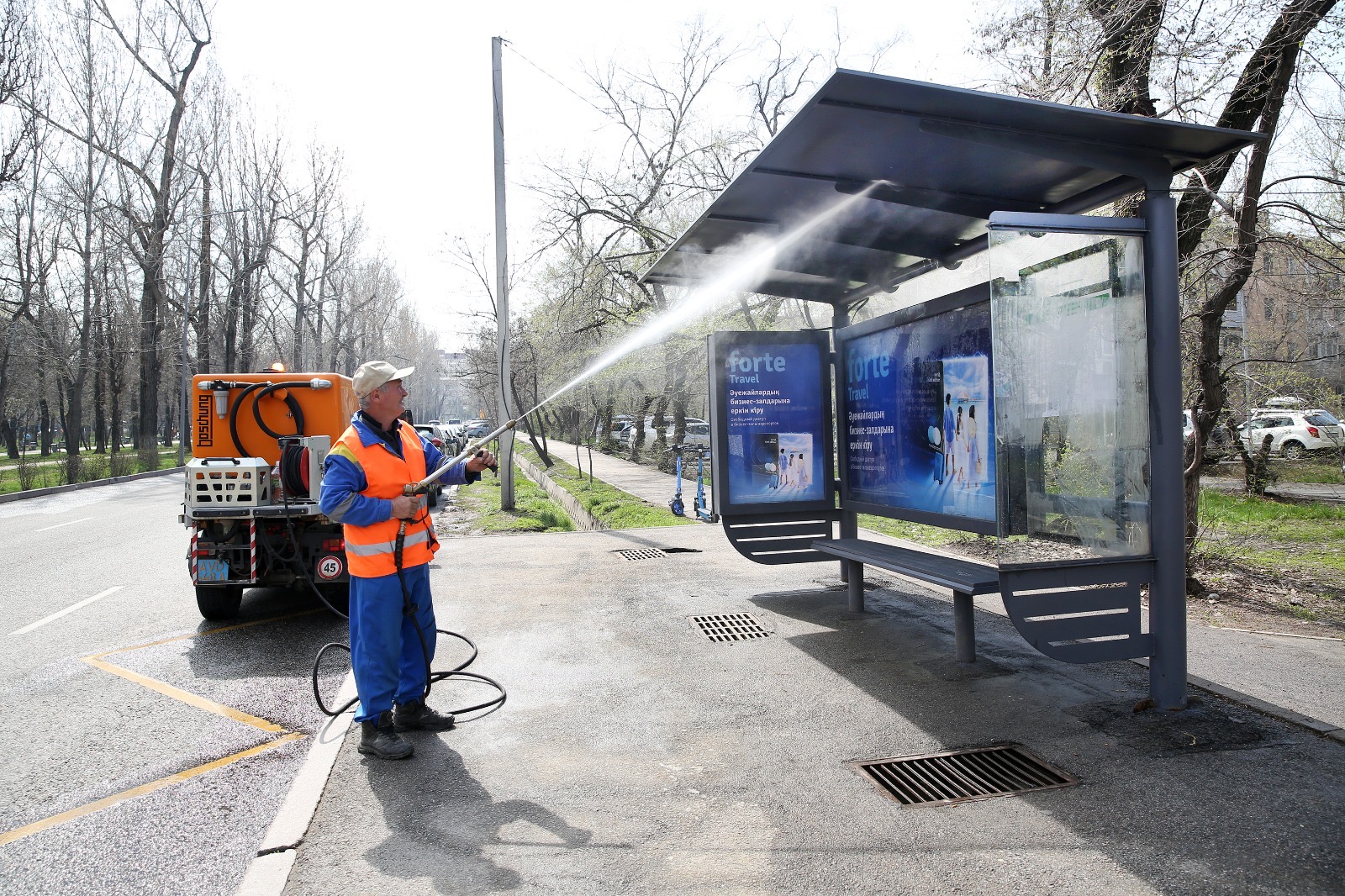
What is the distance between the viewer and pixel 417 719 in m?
4.59

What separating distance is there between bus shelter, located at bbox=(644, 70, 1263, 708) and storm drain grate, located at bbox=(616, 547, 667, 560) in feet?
11.3

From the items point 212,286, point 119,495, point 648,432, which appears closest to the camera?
point 119,495

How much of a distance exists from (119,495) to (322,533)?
19.7m

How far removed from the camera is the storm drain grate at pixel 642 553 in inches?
404

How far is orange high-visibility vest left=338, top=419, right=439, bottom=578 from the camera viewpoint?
4.29m

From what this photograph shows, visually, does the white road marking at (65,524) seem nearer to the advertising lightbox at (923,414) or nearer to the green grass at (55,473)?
the green grass at (55,473)

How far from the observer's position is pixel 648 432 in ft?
175

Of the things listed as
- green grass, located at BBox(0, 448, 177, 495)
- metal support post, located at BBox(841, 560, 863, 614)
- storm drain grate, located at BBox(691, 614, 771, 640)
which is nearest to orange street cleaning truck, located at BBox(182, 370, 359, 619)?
storm drain grate, located at BBox(691, 614, 771, 640)

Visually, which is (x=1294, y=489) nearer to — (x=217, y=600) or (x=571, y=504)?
(x=571, y=504)

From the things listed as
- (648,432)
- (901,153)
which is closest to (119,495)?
(901,153)

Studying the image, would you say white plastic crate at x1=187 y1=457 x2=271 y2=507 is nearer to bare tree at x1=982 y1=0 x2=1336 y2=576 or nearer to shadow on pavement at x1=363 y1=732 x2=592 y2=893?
shadow on pavement at x1=363 y1=732 x2=592 y2=893

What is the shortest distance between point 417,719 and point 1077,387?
4136 millimetres

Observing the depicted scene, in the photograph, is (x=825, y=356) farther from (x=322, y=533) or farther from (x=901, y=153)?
(x=322, y=533)

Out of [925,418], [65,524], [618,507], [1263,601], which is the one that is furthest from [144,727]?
[65,524]
